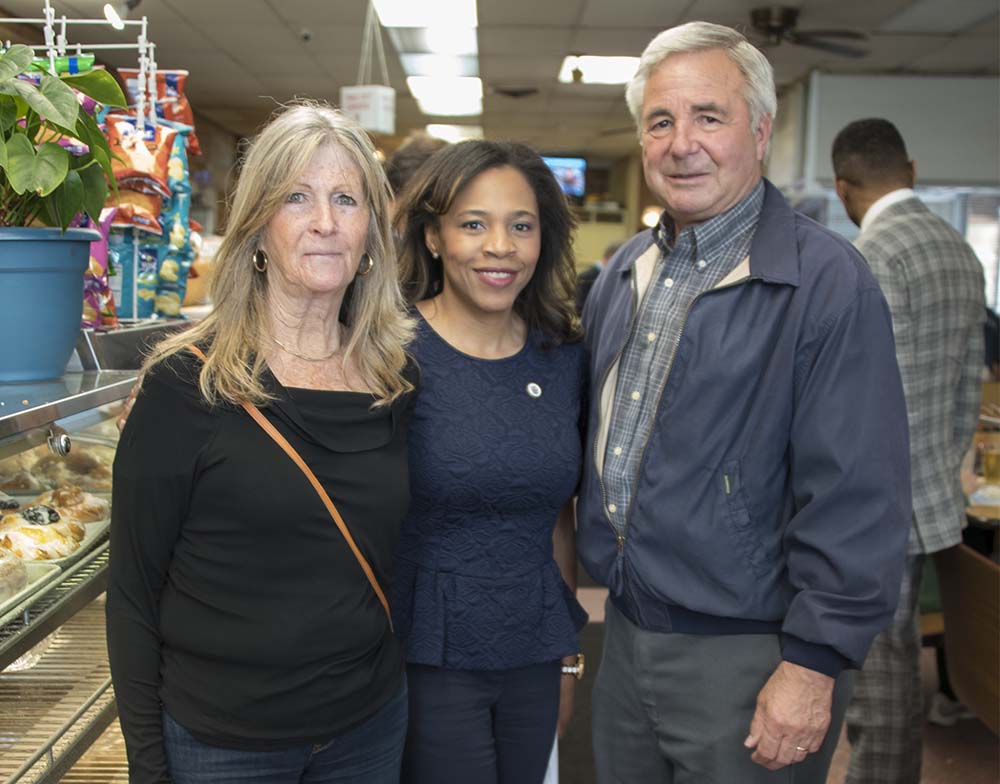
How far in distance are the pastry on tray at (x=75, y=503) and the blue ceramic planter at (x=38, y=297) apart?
10.2 inches

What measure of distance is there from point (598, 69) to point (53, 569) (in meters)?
7.84

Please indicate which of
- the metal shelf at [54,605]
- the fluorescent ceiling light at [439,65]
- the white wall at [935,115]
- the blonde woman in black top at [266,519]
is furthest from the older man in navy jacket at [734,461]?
the white wall at [935,115]

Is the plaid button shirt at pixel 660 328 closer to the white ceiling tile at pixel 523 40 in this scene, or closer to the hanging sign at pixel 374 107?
the hanging sign at pixel 374 107

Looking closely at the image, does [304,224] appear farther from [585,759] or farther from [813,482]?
[585,759]

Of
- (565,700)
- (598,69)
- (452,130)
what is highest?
(452,130)

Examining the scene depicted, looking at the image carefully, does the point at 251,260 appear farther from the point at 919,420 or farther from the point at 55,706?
the point at 919,420

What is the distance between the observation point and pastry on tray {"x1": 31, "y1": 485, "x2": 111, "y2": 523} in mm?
1722

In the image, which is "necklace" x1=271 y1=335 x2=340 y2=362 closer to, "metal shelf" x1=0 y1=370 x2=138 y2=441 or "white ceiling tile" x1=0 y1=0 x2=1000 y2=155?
"metal shelf" x1=0 y1=370 x2=138 y2=441

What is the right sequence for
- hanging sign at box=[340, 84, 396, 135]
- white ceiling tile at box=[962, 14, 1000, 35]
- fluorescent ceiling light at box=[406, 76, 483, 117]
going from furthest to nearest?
1. fluorescent ceiling light at box=[406, 76, 483, 117]
2. white ceiling tile at box=[962, 14, 1000, 35]
3. hanging sign at box=[340, 84, 396, 135]

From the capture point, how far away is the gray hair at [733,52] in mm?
1701

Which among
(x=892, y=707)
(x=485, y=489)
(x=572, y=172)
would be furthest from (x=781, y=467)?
(x=572, y=172)

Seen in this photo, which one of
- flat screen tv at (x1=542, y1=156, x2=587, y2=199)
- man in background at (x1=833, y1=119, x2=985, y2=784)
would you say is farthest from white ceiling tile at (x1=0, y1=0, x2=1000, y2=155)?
flat screen tv at (x1=542, y1=156, x2=587, y2=199)

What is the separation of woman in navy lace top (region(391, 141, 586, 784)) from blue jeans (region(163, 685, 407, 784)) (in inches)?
7.1

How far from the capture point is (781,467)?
1613 mm
